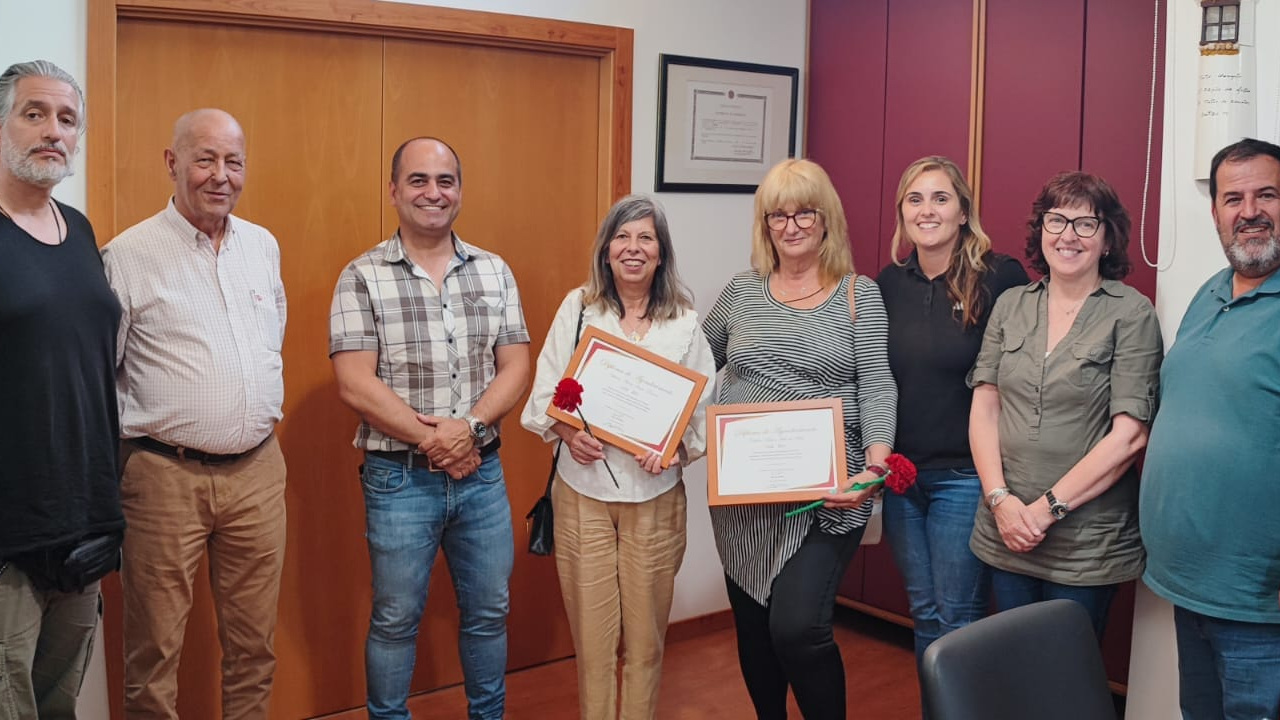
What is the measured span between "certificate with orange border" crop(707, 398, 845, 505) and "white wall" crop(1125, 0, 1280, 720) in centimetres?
85

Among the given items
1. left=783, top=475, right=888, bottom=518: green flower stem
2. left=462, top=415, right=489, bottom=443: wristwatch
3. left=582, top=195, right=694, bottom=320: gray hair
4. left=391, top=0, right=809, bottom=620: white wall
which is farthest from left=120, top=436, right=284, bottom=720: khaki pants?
left=391, top=0, right=809, bottom=620: white wall

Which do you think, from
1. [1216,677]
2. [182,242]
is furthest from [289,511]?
[1216,677]

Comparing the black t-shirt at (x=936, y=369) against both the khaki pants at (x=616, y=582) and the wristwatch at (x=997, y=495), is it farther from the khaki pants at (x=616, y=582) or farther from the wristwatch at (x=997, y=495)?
the khaki pants at (x=616, y=582)

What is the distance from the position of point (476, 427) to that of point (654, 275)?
22.8 inches

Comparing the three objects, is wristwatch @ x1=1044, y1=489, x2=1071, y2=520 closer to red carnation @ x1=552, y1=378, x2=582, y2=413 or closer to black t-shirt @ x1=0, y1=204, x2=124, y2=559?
red carnation @ x1=552, y1=378, x2=582, y2=413

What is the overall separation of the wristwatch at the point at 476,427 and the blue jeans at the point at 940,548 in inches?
40.8

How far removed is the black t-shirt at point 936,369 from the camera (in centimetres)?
268

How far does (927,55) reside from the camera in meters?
3.75

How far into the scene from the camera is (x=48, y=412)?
2.08 m

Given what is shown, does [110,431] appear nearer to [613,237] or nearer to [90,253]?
[90,253]

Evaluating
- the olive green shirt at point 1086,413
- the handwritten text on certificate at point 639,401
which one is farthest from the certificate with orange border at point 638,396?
the olive green shirt at point 1086,413

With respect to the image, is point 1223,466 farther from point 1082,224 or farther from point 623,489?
point 623,489

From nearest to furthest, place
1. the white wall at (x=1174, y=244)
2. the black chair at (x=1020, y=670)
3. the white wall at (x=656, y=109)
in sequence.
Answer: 1. the black chair at (x=1020, y=670)
2. the white wall at (x=1174, y=244)
3. the white wall at (x=656, y=109)

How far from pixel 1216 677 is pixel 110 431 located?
7.60 feet
